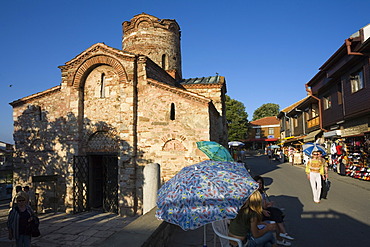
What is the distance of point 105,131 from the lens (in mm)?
11023

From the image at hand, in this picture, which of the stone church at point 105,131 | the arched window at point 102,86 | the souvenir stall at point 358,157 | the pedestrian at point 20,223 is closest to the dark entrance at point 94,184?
the stone church at point 105,131

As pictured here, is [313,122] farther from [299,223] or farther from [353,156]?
[299,223]

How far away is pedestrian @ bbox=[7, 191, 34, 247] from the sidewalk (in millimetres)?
2065

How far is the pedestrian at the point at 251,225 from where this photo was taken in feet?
10.8

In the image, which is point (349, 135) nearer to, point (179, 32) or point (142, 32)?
point (179, 32)

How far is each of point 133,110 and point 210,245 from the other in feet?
22.9

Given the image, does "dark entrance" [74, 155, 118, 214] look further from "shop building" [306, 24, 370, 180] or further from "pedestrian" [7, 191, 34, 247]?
"shop building" [306, 24, 370, 180]

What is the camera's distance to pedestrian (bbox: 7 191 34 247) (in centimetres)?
504

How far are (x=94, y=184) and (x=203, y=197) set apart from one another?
33.7ft

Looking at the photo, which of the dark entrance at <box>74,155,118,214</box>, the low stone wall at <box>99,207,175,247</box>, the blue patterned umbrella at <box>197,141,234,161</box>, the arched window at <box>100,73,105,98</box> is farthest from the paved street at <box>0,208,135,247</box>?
the arched window at <box>100,73,105,98</box>

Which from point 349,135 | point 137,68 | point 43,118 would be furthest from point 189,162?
point 349,135

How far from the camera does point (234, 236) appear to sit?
341cm

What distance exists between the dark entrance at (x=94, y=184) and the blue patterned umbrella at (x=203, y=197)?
352 inches

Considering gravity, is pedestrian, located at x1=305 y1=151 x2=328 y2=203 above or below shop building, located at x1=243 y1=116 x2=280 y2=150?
below
